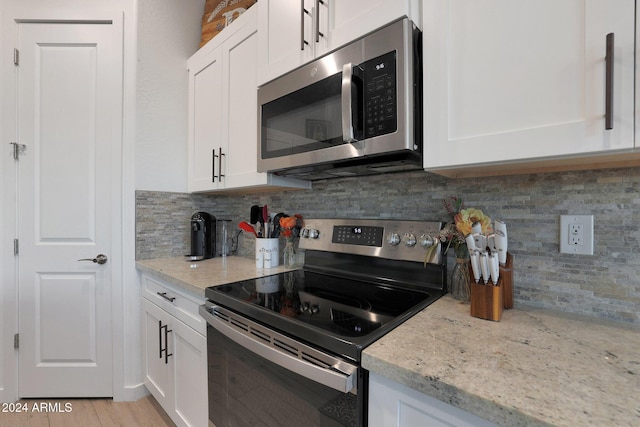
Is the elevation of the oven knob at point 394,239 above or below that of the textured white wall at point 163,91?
below


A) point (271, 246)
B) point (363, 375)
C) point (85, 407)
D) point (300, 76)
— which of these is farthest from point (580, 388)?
point (85, 407)

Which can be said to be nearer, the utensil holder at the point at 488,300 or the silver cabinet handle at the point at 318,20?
the utensil holder at the point at 488,300

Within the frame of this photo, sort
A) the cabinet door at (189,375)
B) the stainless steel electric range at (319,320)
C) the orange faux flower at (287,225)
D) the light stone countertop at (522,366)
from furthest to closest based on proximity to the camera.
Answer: the orange faux flower at (287,225)
the cabinet door at (189,375)
the stainless steel electric range at (319,320)
the light stone countertop at (522,366)

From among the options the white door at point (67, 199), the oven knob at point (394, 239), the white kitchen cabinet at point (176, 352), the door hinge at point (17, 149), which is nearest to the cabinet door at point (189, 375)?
the white kitchen cabinet at point (176, 352)

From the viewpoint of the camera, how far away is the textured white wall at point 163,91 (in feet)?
6.39

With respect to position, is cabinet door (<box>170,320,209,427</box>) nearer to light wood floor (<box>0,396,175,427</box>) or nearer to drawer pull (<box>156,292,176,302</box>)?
drawer pull (<box>156,292,176,302</box>)

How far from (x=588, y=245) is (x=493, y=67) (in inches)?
23.3

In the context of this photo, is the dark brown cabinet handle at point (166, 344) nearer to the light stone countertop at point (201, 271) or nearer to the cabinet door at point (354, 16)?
the light stone countertop at point (201, 271)

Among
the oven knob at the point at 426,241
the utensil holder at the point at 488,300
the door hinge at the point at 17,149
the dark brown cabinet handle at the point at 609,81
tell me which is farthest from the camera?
the door hinge at the point at 17,149

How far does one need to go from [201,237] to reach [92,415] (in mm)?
1198

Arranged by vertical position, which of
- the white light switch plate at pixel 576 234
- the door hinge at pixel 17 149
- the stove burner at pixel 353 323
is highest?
the door hinge at pixel 17 149

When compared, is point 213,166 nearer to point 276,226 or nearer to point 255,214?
point 255,214

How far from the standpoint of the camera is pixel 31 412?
176 cm

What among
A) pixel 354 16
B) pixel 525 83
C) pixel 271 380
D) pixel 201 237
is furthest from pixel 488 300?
pixel 201 237
